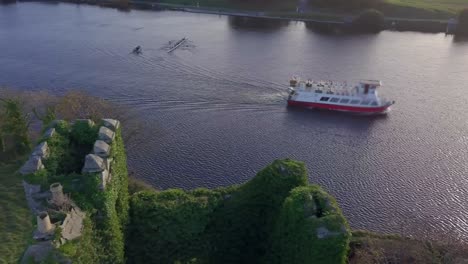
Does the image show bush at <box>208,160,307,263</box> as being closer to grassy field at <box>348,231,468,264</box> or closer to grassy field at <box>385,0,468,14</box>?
grassy field at <box>348,231,468,264</box>

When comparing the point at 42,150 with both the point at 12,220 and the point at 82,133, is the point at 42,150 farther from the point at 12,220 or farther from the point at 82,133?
the point at 12,220

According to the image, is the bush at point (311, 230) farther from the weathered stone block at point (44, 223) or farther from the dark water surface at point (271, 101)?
the dark water surface at point (271, 101)

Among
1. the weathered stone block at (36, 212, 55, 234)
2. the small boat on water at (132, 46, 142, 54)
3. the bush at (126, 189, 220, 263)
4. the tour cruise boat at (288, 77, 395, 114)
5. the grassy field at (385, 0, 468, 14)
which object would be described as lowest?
the tour cruise boat at (288, 77, 395, 114)

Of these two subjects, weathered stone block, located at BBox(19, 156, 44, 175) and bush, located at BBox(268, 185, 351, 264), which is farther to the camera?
bush, located at BBox(268, 185, 351, 264)

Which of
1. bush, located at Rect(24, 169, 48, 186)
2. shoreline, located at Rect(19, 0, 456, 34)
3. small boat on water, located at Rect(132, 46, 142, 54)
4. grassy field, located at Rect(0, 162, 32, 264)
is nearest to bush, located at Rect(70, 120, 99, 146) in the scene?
bush, located at Rect(24, 169, 48, 186)

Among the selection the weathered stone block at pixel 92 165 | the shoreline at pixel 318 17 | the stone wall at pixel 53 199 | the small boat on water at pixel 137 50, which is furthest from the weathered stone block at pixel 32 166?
the shoreline at pixel 318 17

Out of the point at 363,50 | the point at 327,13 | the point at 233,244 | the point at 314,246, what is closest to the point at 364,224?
the point at 233,244

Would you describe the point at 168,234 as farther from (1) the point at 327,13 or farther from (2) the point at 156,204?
(1) the point at 327,13

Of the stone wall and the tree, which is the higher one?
the stone wall
